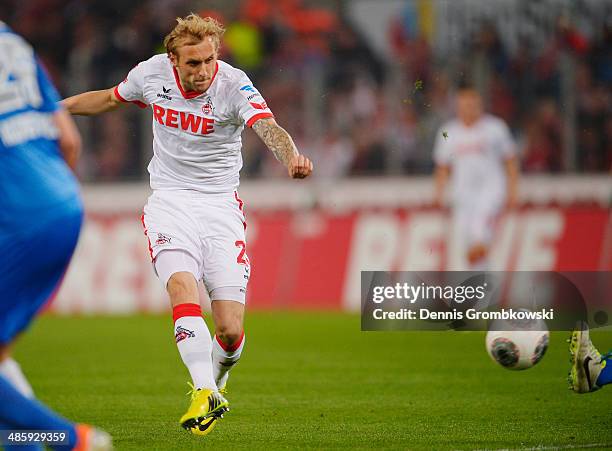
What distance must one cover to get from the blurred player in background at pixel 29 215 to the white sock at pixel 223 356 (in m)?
2.89

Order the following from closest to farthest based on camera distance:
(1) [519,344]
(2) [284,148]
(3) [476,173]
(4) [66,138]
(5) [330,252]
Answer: (4) [66,138] < (2) [284,148] < (1) [519,344] < (3) [476,173] < (5) [330,252]

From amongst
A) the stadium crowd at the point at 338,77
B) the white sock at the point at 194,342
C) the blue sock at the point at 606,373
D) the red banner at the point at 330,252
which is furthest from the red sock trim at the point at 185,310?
the stadium crowd at the point at 338,77

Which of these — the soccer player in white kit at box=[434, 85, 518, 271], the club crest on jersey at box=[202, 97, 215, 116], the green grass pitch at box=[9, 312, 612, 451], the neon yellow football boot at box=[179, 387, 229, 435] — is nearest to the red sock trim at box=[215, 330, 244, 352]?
the green grass pitch at box=[9, 312, 612, 451]

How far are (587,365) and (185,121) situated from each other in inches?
114

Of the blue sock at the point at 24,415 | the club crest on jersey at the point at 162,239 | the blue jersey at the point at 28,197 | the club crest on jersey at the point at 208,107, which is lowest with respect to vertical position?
the blue sock at the point at 24,415

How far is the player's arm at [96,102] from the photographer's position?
7574 millimetres

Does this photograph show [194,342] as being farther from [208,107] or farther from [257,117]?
[208,107]

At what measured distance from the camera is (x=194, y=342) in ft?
22.6

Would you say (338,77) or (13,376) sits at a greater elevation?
(338,77)

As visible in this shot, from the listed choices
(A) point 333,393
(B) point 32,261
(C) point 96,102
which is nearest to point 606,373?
(A) point 333,393

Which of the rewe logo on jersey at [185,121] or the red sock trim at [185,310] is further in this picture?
the rewe logo on jersey at [185,121]

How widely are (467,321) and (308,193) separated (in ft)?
21.0

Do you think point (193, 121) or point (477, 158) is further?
point (477, 158)

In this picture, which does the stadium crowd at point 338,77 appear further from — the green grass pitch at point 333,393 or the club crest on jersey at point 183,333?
the club crest on jersey at point 183,333
